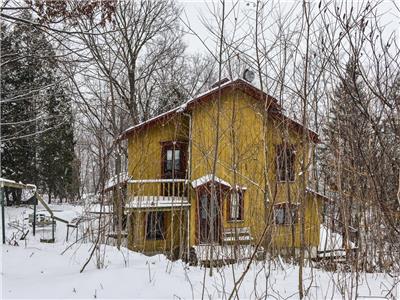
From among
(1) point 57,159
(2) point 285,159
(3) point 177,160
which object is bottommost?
(2) point 285,159

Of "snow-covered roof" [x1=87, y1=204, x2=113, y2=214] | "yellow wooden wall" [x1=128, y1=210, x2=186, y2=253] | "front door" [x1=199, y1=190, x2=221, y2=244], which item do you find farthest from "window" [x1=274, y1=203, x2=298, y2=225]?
"snow-covered roof" [x1=87, y1=204, x2=113, y2=214]

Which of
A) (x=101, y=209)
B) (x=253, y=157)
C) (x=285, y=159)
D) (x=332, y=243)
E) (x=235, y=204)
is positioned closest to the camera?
(x=285, y=159)

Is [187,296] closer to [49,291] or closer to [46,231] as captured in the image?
[49,291]

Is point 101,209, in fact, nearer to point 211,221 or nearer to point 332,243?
point 211,221

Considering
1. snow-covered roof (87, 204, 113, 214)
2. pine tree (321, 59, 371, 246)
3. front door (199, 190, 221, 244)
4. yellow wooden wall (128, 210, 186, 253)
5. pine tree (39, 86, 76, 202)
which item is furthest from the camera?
pine tree (39, 86, 76, 202)

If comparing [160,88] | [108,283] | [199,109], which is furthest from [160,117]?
[108,283]

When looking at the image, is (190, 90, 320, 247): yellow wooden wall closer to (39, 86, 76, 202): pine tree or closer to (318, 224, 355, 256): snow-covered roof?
(318, 224, 355, 256): snow-covered roof

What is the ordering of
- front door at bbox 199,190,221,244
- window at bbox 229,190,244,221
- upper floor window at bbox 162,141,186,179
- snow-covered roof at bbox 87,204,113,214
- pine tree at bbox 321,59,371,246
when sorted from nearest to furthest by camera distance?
pine tree at bbox 321,59,371,246
front door at bbox 199,190,221,244
window at bbox 229,190,244,221
snow-covered roof at bbox 87,204,113,214
upper floor window at bbox 162,141,186,179

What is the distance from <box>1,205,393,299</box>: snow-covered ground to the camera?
346cm

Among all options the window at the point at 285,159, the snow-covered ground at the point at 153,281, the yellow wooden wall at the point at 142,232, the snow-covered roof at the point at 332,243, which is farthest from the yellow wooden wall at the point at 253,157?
the yellow wooden wall at the point at 142,232

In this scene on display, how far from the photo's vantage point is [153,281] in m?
3.79

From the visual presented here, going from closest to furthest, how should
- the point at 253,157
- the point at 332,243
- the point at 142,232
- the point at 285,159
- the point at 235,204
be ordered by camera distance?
the point at 285,159 → the point at 332,243 → the point at 235,204 → the point at 253,157 → the point at 142,232

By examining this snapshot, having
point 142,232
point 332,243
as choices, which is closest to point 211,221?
point 332,243

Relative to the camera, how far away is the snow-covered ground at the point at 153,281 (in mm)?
3455
